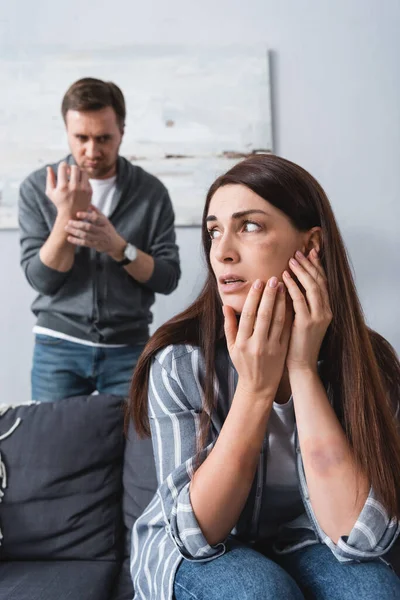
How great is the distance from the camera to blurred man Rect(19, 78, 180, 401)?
1795mm

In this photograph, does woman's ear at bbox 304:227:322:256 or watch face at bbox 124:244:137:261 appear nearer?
woman's ear at bbox 304:227:322:256

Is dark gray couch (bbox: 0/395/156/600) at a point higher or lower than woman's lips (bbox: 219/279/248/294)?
lower

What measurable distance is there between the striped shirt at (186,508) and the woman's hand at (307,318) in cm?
15

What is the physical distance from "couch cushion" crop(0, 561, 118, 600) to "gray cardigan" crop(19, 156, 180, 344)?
26.3 inches

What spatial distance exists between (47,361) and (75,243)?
1.22 feet

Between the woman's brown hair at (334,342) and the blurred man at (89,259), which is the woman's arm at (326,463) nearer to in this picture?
the woman's brown hair at (334,342)

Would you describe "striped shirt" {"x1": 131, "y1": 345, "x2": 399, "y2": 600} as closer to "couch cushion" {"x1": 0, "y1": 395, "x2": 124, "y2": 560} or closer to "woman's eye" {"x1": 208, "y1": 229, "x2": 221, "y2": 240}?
"woman's eye" {"x1": 208, "y1": 229, "x2": 221, "y2": 240}

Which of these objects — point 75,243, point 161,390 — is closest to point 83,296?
point 75,243

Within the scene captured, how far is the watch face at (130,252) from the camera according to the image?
71.7 inches

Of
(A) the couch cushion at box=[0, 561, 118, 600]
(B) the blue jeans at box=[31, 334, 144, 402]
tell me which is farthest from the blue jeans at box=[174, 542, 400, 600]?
(B) the blue jeans at box=[31, 334, 144, 402]

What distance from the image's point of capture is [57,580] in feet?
4.29

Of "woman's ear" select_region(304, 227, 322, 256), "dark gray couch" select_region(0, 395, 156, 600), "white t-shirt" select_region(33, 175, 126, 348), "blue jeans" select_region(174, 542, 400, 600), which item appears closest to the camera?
"blue jeans" select_region(174, 542, 400, 600)

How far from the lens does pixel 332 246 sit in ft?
3.77

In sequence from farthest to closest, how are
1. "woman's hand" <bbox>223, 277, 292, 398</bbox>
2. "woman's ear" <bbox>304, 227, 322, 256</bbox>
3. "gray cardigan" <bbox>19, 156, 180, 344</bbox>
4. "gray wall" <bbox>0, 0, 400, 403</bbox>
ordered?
1. "gray wall" <bbox>0, 0, 400, 403</bbox>
2. "gray cardigan" <bbox>19, 156, 180, 344</bbox>
3. "woman's ear" <bbox>304, 227, 322, 256</bbox>
4. "woman's hand" <bbox>223, 277, 292, 398</bbox>
